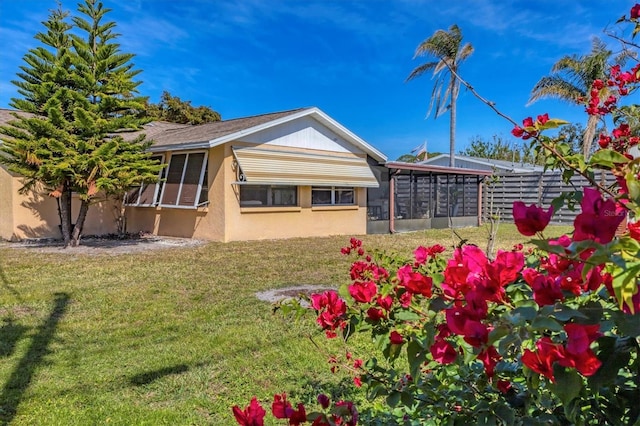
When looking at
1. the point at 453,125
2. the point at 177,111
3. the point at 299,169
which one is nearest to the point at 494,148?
the point at 453,125

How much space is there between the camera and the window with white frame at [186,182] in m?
12.2

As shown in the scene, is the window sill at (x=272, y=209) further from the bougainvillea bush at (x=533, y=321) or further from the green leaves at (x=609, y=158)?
the green leaves at (x=609, y=158)

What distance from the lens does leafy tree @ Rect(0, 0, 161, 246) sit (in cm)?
928

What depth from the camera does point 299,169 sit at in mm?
13297

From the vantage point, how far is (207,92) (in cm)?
2516

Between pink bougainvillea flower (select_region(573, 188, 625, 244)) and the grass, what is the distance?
2.70m

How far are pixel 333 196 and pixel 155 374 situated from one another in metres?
11.5

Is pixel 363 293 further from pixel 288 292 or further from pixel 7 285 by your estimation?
pixel 7 285

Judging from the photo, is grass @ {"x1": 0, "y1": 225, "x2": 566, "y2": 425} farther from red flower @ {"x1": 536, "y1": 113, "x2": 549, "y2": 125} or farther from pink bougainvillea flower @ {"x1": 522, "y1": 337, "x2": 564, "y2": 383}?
pink bougainvillea flower @ {"x1": 522, "y1": 337, "x2": 564, "y2": 383}

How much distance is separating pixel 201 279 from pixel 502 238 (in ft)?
32.1

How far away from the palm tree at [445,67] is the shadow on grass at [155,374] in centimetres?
2090

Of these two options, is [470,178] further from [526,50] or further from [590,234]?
[590,234]

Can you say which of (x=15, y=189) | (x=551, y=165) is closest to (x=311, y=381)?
(x=551, y=165)

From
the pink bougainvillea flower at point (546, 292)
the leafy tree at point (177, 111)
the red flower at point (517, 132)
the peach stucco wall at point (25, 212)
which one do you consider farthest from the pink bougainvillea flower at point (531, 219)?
the leafy tree at point (177, 111)
